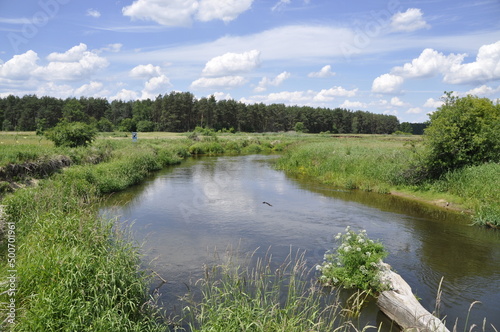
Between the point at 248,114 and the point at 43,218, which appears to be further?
the point at 248,114

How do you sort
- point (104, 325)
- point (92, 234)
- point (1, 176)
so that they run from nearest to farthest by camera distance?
point (104, 325) → point (92, 234) → point (1, 176)

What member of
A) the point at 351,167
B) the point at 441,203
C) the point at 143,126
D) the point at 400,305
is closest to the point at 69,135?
the point at 351,167

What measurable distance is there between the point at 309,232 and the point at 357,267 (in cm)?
570

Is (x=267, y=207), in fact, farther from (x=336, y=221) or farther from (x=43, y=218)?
(x=43, y=218)

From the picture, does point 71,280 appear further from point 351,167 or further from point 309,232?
point 351,167

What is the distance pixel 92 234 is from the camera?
870cm

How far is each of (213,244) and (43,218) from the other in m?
6.03

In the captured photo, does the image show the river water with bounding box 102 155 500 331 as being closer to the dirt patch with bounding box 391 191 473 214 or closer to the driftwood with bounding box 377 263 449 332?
the driftwood with bounding box 377 263 449 332

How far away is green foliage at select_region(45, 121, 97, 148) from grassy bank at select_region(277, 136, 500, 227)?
804 inches

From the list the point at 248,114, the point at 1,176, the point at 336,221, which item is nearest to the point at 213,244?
the point at 336,221

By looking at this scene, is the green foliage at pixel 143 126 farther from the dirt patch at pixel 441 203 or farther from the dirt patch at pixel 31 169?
the dirt patch at pixel 441 203

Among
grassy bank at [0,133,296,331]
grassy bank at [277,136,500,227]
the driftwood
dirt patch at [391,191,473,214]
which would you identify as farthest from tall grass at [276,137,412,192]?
grassy bank at [0,133,296,331]

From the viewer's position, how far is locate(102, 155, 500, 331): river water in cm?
1028

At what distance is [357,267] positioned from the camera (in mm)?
9773
